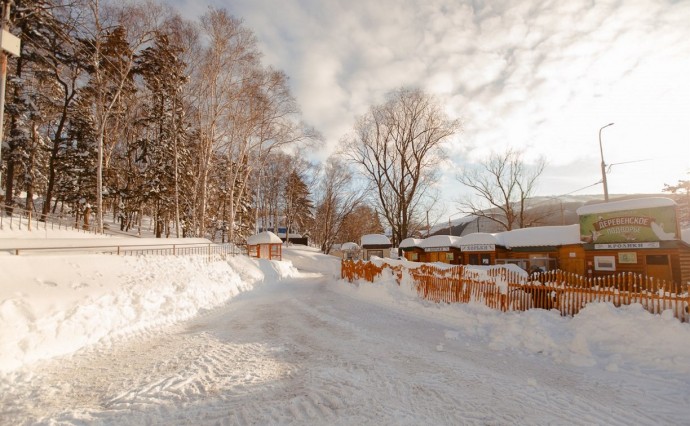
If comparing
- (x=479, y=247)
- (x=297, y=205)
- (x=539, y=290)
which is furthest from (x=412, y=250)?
(x=297, y=205)

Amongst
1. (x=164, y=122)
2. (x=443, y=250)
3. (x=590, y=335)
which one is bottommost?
(x=590, y=335)

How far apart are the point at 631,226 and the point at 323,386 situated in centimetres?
1564

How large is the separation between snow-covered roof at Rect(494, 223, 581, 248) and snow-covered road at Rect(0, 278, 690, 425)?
46.1ft

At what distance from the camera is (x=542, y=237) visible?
1916cm

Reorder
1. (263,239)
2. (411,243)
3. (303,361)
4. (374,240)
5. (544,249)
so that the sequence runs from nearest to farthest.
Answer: (303,361) → (544,249) → (411,243) → (263,239) → (374,240)

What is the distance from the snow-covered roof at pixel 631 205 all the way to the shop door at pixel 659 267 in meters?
2.10

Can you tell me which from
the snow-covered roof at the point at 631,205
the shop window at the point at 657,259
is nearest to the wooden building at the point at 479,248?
the snow-covered roof at the point at 631,205

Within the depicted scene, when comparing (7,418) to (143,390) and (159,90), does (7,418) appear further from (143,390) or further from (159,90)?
(159,90)

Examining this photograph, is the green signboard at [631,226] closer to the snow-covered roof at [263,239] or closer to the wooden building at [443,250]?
the wooden building at [443,250]

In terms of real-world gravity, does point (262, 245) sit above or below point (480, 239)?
below

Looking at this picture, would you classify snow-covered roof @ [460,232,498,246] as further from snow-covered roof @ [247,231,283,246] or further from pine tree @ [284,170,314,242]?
pine tree @ [284,170,314,242]

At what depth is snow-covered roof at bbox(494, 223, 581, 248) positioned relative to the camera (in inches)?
691

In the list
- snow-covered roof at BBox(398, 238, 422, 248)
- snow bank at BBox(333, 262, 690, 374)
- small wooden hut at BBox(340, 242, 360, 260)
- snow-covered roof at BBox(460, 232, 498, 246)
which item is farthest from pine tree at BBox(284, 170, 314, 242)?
snow bank at BBox(333, 262, 690, 374)

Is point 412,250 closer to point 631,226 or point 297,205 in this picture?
point 631,226
